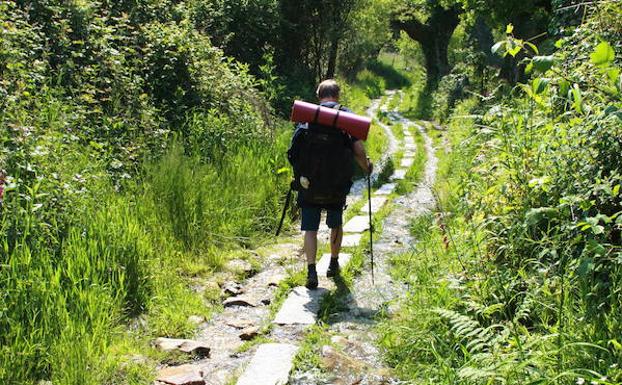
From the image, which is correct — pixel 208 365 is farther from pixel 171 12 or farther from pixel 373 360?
Answer: pixel 171 12

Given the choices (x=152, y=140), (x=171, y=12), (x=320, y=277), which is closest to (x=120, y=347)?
(x=320, y=277)

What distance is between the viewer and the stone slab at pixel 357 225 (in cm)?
714

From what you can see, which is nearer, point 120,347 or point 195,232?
point 120,347

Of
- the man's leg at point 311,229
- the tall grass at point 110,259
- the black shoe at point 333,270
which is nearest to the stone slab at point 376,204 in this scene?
the tall grass at point 110,259

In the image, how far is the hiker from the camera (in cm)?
494

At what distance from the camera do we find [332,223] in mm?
5254

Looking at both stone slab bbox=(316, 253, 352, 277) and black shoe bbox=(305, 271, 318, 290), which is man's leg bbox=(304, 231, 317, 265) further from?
stone slab bbox=(316, 253, 352, 277)

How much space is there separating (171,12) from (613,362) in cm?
858

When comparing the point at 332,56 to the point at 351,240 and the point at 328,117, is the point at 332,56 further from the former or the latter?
the point at 328,117

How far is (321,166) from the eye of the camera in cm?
495

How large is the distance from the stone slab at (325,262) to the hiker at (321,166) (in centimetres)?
49

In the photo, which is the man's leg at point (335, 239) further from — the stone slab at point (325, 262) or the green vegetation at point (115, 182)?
the green vegetation at point (115, 182)

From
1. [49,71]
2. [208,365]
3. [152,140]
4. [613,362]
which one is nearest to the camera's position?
[613,362]

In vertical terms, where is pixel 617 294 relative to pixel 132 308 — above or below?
above
